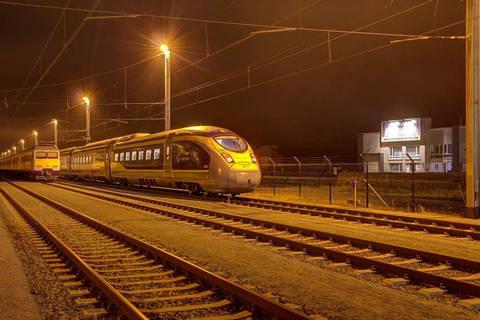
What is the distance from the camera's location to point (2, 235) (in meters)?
14.1

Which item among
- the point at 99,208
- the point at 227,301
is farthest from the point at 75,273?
the point at 99,208

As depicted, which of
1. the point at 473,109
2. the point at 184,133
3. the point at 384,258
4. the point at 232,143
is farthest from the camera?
the point at 184,133

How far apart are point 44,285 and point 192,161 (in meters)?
17.2

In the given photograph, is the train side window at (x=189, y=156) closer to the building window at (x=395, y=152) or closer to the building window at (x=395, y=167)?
the building window at (x=395, y=152)

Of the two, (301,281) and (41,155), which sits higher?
(41,155)

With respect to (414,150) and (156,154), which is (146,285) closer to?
(156,154)

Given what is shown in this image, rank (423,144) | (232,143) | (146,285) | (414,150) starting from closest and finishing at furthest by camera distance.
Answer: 1. (146,285)
2. (232,143)
3. (423,144)
4. (414,150)

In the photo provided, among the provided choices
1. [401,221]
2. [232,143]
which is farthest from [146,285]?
[232,143]

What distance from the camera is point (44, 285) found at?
8.29 meters

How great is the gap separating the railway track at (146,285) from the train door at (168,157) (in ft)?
48.5

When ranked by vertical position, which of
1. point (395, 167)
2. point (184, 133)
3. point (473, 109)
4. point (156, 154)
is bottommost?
point (395, 167)

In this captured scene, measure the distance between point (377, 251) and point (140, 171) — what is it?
2374 cm

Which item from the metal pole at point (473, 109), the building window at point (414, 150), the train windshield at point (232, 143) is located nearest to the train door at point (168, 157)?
the train windshield at point (232, 143)

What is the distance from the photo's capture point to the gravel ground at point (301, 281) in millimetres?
6715
